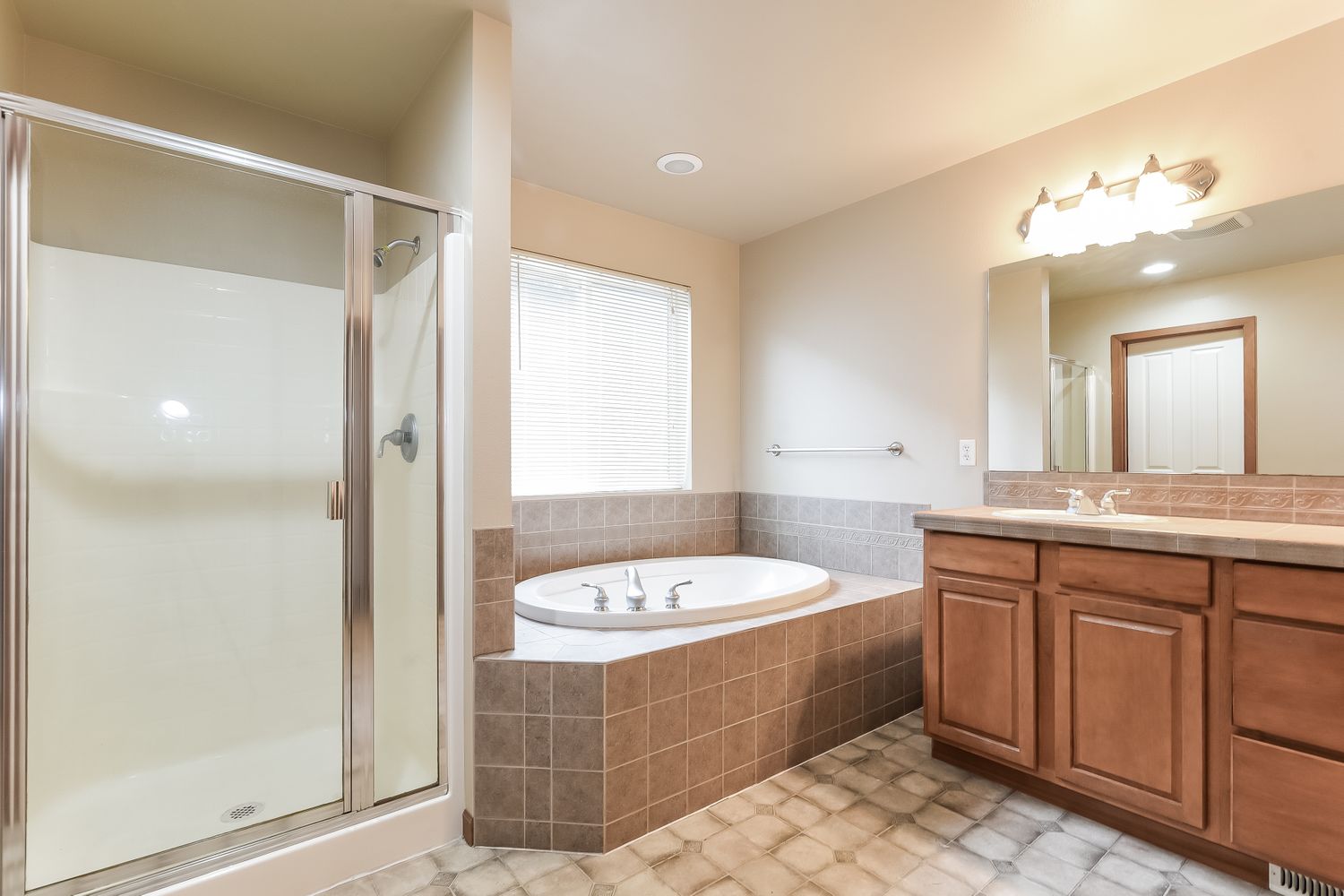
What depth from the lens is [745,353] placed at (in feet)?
12.3

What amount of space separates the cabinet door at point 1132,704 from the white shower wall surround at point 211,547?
1.90 metres

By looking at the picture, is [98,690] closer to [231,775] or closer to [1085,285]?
[231,775]

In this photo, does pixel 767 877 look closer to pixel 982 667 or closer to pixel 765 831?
pixel 765 831

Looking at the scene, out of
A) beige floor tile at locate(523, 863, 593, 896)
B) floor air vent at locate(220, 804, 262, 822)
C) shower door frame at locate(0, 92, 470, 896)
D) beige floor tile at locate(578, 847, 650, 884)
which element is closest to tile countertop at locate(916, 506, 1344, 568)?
beige floor tile at locate(578, 847, 650, 884)

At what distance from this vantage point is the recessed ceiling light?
2.66m

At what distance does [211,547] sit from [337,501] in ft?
1.85

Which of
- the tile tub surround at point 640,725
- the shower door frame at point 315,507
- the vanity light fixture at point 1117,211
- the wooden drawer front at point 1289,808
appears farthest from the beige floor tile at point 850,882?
the vanity light fixture at point 1117,211

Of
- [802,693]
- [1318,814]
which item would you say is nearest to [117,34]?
[802,693]

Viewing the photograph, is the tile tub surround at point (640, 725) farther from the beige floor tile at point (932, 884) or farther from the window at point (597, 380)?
the window at point (597, 380)

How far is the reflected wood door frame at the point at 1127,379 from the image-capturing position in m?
1.97

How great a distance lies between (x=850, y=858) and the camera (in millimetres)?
1731

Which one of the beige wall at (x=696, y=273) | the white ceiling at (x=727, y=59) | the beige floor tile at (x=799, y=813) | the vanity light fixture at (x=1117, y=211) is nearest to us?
the white ceiling at (x=727, y=59)

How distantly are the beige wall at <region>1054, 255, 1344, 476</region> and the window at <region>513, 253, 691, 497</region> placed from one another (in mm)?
2182

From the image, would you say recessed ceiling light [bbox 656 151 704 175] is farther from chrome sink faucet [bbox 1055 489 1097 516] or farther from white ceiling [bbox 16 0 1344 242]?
chrome sink faucet [bbox 1055 489 1097 516]
